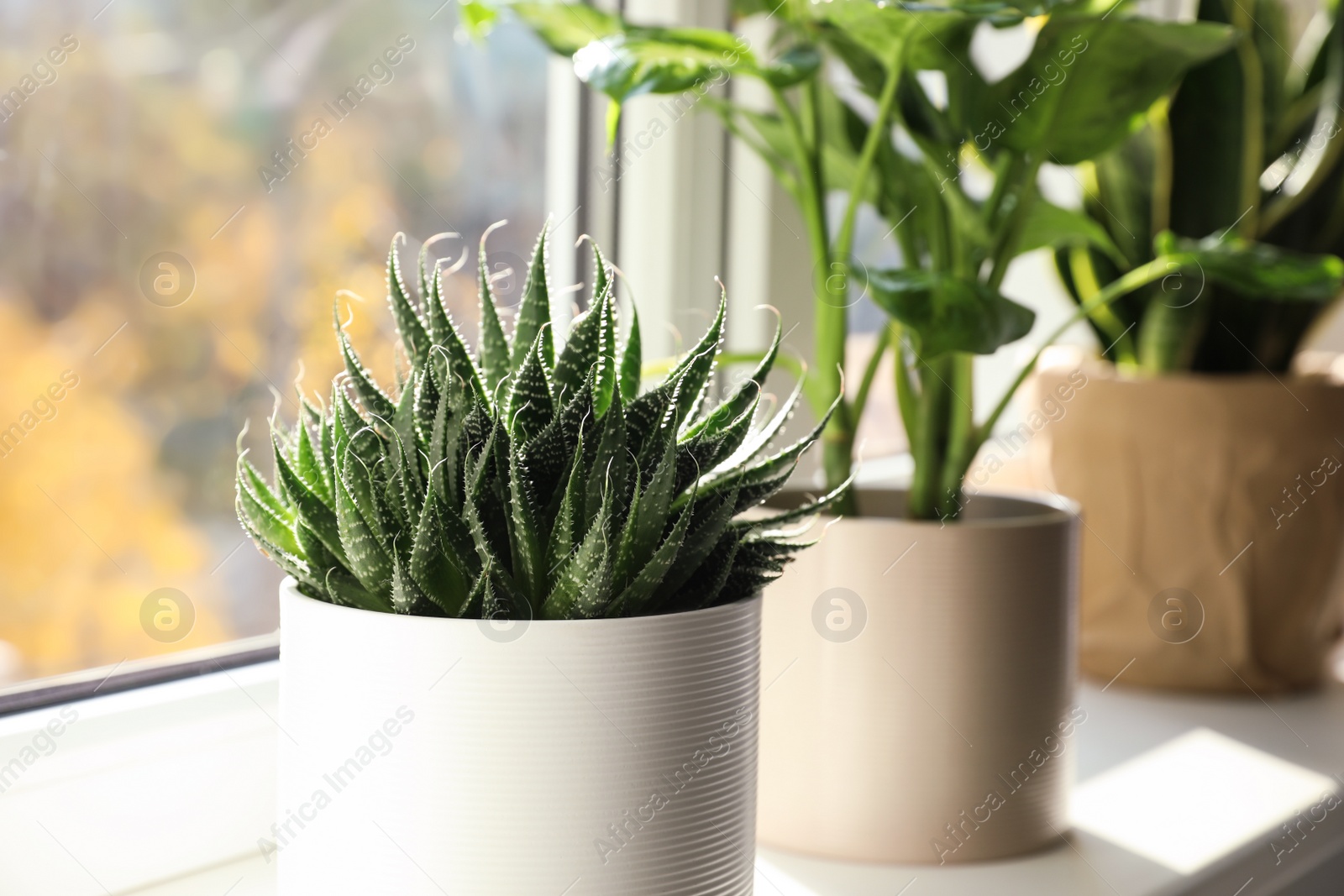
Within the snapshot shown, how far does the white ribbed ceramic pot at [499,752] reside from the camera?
0.42 meters

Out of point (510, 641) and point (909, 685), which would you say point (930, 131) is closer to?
point (909, 685)

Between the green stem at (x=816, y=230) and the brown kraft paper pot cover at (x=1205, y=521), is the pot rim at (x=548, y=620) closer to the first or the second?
the green stem at (x=816, y=230)

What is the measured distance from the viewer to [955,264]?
729 millimetres

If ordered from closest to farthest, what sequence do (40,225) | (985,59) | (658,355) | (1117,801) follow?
1. (40,225)
2. (1117,801)
3. (658,355)
4. (985,59)

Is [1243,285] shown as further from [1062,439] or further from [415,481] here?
[415,481]

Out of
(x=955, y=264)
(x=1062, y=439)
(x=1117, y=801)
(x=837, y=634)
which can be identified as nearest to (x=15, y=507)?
(x=837, y=634)

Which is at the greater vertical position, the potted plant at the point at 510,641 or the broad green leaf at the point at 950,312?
the broad green leaf at the point at 950,312

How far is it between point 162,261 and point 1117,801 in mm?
632

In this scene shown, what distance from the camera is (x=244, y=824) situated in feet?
2.17

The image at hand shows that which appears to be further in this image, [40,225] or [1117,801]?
[1117,801]

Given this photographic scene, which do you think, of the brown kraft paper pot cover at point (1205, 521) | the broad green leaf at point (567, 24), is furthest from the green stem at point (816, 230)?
the brown kraft paper pot cover at point (1205, 521)

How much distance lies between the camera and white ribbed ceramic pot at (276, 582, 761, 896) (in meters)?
0.42

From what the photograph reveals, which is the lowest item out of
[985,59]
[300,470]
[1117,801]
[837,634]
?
[1117,801]

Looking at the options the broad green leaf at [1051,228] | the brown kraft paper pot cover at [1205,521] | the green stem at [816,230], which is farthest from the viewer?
the brown kraft paper pot cover at [1205,521]
